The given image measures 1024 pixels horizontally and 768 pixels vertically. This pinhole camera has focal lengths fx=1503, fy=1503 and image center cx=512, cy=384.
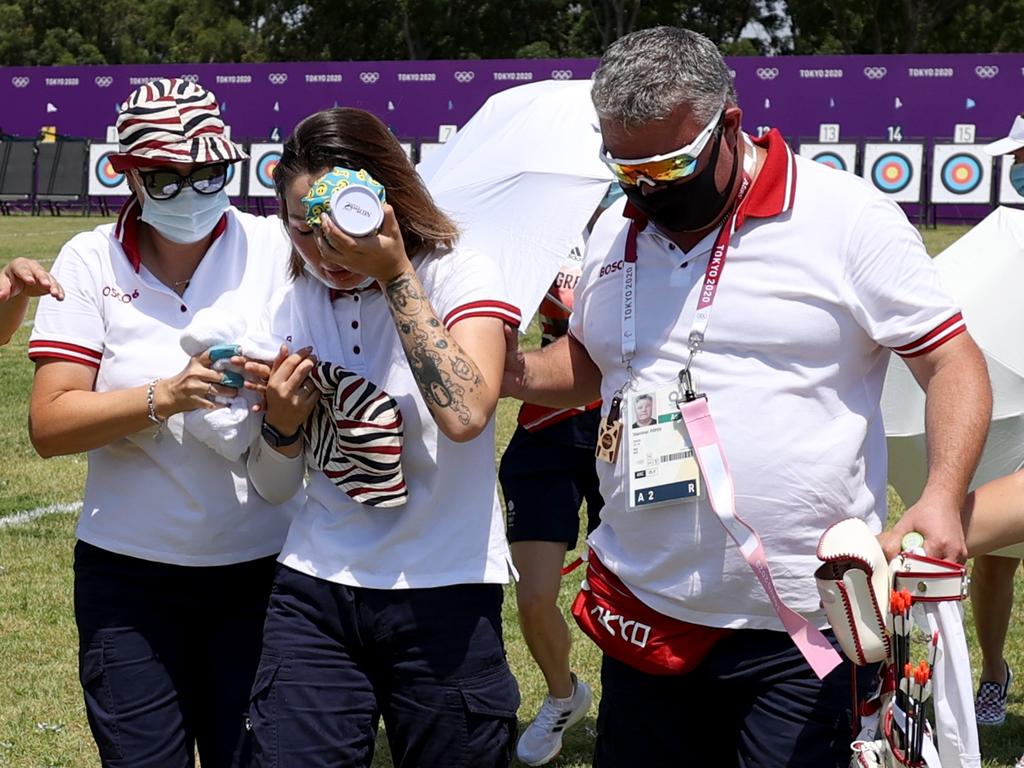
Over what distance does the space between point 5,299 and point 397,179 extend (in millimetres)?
938

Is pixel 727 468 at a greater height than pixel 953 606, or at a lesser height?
greater

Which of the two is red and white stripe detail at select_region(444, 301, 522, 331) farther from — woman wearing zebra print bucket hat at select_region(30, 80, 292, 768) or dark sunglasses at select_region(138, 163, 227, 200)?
dark sunglasses at select_region(138, 163, 227, 200)

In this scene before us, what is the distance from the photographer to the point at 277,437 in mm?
2854

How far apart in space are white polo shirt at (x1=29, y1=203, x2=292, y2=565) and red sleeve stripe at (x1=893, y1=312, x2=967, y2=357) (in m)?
1.27

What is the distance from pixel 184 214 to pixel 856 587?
1.57m

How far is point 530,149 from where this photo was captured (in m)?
5.72

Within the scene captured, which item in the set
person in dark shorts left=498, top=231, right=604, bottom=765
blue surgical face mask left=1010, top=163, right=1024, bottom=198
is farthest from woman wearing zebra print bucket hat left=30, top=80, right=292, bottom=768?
blue surgical face mask left=1010, top=163, right=1024, bottom=198

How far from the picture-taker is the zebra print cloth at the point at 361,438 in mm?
2701

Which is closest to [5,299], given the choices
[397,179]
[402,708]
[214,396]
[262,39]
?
[214,396]

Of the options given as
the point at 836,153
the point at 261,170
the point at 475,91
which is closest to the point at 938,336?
the point at 836,153

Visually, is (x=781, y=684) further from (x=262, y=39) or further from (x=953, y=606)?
(x=262, y=39)

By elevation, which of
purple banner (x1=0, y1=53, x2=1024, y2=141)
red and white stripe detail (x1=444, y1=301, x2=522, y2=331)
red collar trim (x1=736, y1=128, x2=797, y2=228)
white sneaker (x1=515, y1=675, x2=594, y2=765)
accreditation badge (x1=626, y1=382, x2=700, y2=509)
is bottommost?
white sneaker (x1=515, y1=675, x2=594, y2=765)

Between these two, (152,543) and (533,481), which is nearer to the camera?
(152,543)

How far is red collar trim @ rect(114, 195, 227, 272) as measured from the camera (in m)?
3.14
